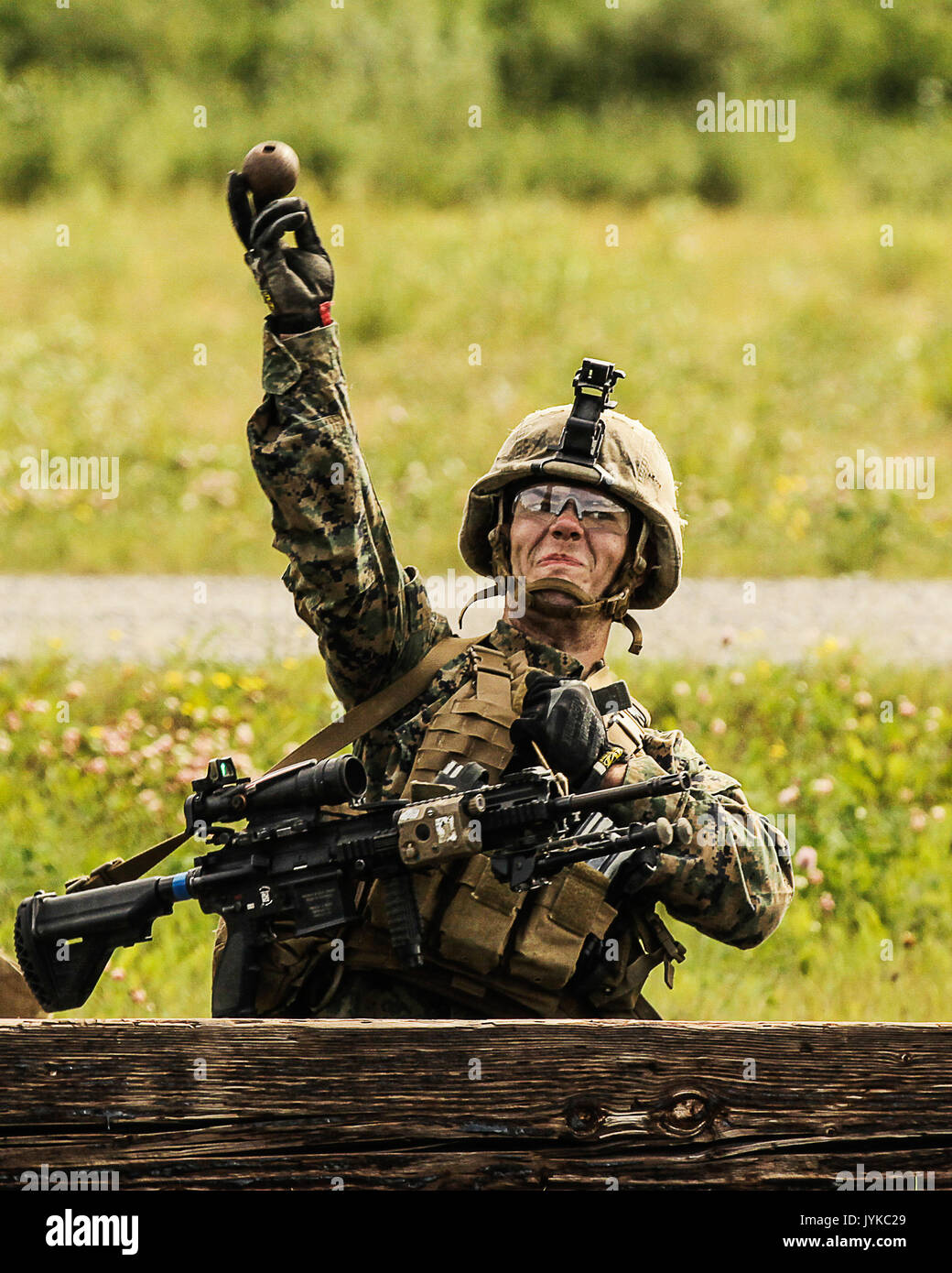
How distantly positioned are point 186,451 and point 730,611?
381 centimetres

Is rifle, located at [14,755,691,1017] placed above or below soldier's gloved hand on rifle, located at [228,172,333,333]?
below

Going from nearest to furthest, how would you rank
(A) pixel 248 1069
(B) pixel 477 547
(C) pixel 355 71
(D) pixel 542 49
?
1. (A) pixel 248 1069
2. (B) pixel 477 547
3. (C) pixel 355 71
4. (D) pixel 542 49

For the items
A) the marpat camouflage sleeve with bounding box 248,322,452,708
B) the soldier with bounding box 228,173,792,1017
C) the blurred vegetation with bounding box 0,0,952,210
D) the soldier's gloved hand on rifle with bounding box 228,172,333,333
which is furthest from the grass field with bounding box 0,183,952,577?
the soldier's gloved hand on rifle with bounding box 228,172,333,333

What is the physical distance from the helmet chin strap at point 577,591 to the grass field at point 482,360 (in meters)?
5.62

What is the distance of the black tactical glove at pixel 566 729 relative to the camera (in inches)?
122

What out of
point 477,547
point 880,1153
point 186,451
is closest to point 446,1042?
point 880,1153

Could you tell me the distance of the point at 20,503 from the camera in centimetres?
1027

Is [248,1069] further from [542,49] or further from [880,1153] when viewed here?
[542,49]

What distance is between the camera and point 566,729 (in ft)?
10.2

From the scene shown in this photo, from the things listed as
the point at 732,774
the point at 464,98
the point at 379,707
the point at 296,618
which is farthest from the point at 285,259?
the point at 464,98

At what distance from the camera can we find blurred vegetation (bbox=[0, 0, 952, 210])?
1727 centimetres

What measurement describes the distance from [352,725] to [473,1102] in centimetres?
113

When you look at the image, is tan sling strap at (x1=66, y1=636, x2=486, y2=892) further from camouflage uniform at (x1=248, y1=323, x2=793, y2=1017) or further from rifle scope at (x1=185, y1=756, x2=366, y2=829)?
rifle scope at (x1=185, y1=756, x2=366, y2=829)
